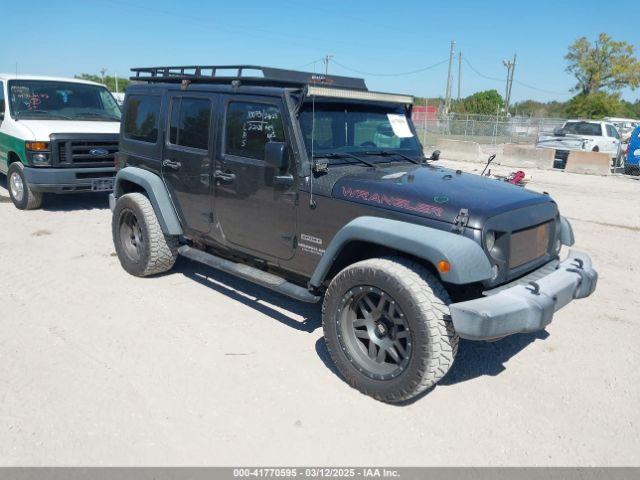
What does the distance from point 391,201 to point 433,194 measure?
28 centimetres

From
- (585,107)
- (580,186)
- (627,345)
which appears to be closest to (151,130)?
(627,345)

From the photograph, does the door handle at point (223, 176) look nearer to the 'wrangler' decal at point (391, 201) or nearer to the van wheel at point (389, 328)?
the 'wrangler' decal at point (391, 201)

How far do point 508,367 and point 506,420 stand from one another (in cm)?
76

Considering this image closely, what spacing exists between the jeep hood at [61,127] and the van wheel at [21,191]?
2.13 ft

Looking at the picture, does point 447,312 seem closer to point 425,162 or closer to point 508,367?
point 508,367

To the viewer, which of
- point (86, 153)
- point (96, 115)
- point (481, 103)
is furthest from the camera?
point (481, 103)

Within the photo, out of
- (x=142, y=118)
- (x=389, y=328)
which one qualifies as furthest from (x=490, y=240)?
(x=142, y=118)

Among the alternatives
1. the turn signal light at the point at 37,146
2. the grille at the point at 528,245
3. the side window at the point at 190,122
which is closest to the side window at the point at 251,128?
the side window at the point at 190,122

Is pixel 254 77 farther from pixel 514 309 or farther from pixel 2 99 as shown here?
pixel 2 99

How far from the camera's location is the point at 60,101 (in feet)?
30.3

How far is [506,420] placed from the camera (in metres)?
3.35

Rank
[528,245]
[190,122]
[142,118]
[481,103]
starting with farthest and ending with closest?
1. [481,103]
2. [142,118]
3. [190,122]
4. [528,245]

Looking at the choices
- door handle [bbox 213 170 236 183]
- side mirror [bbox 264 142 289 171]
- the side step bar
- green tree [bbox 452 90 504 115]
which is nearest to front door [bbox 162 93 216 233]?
door handle [bbox 213 170 236 183]

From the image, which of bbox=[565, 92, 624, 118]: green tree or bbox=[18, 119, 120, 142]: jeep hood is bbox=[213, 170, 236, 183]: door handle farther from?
bbox=[565, 92, 624, 118]: green tree
